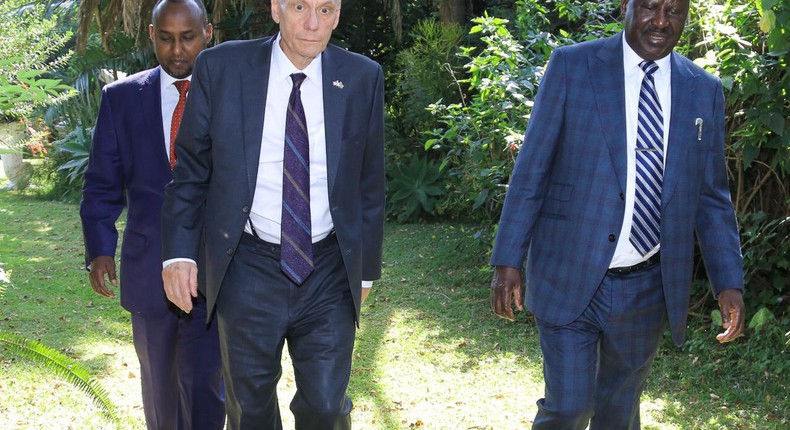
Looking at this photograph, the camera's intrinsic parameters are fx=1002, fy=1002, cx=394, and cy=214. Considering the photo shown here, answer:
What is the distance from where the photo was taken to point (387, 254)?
10.6 metres

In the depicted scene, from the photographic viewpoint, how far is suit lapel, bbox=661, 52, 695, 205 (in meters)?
3.78

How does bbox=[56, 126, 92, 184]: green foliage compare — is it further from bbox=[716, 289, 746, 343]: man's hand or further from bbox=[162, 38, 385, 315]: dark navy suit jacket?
bbox=[716, 289, 746, 343]: man's hand

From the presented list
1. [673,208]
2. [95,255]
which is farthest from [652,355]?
[95,255]

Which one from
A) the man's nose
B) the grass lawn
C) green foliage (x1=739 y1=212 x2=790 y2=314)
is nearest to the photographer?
the man's nose

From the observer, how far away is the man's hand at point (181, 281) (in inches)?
147

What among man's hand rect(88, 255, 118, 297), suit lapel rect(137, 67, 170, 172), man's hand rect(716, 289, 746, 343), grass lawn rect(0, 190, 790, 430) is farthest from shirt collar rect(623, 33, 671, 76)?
grass lawn rect(0, 190, 790, 430)

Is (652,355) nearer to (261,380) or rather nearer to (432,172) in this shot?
(261,380)

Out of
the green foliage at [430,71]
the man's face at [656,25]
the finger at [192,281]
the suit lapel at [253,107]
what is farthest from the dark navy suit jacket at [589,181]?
the green foliage at [430,71]

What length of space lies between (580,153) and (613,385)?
0.95m

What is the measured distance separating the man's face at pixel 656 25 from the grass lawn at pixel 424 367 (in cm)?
266

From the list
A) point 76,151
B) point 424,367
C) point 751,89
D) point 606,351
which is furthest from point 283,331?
point 76,151

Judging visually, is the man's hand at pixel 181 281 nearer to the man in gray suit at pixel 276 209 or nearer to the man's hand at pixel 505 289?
the man in gray suit at pixel 276 209

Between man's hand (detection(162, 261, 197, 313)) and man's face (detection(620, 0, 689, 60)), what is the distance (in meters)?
1.90

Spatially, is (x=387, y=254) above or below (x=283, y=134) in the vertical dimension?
below
